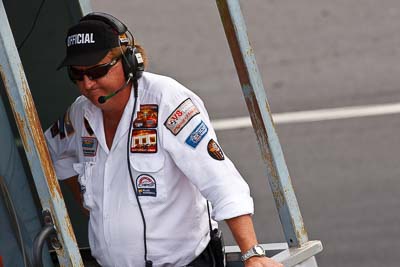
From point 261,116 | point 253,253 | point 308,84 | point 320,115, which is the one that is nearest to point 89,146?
point 261,116

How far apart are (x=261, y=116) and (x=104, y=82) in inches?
26.6

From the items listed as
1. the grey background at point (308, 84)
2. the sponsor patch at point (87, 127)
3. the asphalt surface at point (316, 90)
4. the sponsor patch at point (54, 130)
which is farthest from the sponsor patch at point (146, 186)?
the asphalt surface at point (316, 90)

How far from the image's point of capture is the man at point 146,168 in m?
4.58

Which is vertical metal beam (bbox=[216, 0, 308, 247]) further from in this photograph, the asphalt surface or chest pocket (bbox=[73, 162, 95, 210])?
the asphalt surface

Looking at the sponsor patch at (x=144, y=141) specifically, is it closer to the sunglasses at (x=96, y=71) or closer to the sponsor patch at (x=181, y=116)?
the sponsor patch at (x=181, y=116)

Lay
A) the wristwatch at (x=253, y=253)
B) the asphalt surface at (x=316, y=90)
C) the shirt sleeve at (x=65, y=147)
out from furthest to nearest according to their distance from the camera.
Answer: the asphalt surface at (x=316, y=90) < the shirt sleeve at (x=65, y=147) < the wristwatch at (x=253, y=253)

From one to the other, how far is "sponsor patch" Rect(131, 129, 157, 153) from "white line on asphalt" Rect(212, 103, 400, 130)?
578cm

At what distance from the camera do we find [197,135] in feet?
15.1

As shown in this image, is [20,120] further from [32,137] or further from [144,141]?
[144,141]

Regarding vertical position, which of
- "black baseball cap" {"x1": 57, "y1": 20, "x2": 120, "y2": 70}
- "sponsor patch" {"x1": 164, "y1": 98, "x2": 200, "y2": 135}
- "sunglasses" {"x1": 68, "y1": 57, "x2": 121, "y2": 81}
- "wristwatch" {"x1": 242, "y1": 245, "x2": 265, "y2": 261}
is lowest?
"wristwatch" {"x1": 242, "y1": 245, "x2": 265, "y2": 261}

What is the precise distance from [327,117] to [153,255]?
19.6 ft

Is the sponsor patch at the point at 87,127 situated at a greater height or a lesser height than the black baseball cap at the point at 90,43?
lesser

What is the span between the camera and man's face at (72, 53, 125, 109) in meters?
4.63

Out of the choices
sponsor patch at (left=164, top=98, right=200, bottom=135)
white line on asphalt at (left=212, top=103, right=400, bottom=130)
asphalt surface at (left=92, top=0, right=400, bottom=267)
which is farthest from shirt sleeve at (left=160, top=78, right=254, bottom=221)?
white line on asphalt at (left=212, top=103, right=400, bottom=130)
